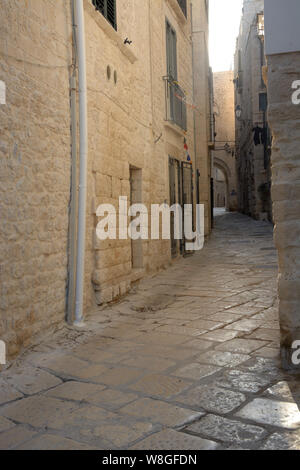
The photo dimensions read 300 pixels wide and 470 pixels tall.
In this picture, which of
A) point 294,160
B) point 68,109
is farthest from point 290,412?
point 68,109

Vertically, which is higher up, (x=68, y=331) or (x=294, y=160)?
(x=294, y=160)

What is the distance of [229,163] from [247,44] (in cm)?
1026

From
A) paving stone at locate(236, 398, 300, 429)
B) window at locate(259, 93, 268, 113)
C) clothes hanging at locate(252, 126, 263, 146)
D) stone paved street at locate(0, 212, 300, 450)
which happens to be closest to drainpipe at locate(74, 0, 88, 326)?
stone paved street at locate(0, 212, 300, 450)

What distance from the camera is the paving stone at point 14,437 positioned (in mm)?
2477

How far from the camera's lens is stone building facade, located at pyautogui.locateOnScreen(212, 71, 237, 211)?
1262 inches

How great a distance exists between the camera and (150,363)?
373 cm

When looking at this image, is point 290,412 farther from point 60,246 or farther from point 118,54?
point 118,54

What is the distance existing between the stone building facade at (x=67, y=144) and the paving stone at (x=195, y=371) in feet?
4.68

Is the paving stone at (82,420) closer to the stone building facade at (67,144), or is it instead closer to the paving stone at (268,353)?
the stone building facade at (67,144)

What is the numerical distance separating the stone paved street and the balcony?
535cm

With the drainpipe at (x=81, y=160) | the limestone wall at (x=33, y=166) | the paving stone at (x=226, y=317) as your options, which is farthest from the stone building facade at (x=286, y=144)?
the drainpipe at (x=81, y=160)

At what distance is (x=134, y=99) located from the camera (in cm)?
759

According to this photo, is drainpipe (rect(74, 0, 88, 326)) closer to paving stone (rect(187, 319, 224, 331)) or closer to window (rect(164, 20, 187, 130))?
paving stone (rect(187, 319, 224, 331))

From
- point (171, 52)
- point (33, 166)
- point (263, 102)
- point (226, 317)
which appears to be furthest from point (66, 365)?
point (263, 102)
